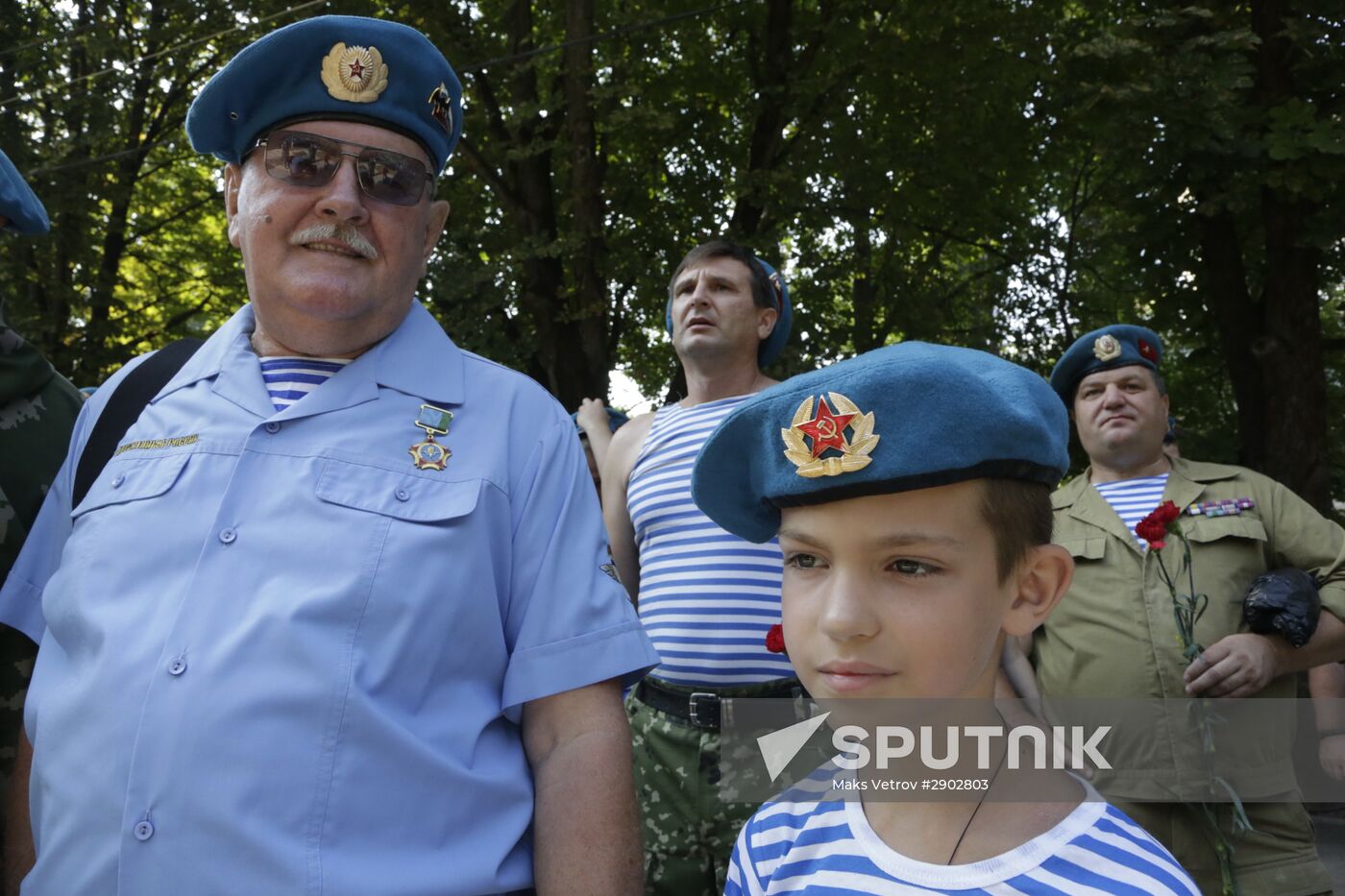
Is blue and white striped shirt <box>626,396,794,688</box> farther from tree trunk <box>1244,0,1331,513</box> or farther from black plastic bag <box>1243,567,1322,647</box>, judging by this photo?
tree trunk <box>1244,0,1331,513</box>

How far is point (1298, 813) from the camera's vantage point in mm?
3100

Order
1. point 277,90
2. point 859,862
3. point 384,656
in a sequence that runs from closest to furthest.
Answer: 1. point 859,862
2. point 384,656
3. point 277,90

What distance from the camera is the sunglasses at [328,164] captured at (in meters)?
1.99

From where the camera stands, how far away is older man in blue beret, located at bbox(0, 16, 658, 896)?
1544mm

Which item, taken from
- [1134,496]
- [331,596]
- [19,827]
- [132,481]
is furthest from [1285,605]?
[19,827]

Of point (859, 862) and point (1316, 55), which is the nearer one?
point (859, 862)

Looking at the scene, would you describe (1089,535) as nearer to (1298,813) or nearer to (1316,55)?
(1298,813)

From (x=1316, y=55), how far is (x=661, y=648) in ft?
21.2

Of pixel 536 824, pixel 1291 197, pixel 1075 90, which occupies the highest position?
pixel 1075 90

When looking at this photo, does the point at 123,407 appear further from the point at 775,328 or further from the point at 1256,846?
the point at 1256,846

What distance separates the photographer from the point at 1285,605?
10.3 ft

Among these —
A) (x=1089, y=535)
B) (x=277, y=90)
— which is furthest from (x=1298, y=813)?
(x=277, y=90)

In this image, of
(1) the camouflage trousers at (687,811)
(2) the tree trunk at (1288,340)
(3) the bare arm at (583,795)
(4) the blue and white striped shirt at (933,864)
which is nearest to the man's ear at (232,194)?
(3) the bare arm at (583,795)

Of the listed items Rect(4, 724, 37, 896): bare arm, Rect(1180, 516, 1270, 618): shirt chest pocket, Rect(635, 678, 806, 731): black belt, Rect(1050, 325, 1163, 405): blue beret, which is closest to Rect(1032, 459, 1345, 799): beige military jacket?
Rect(1180, 516, 1270, 618): shirt chest pocket
